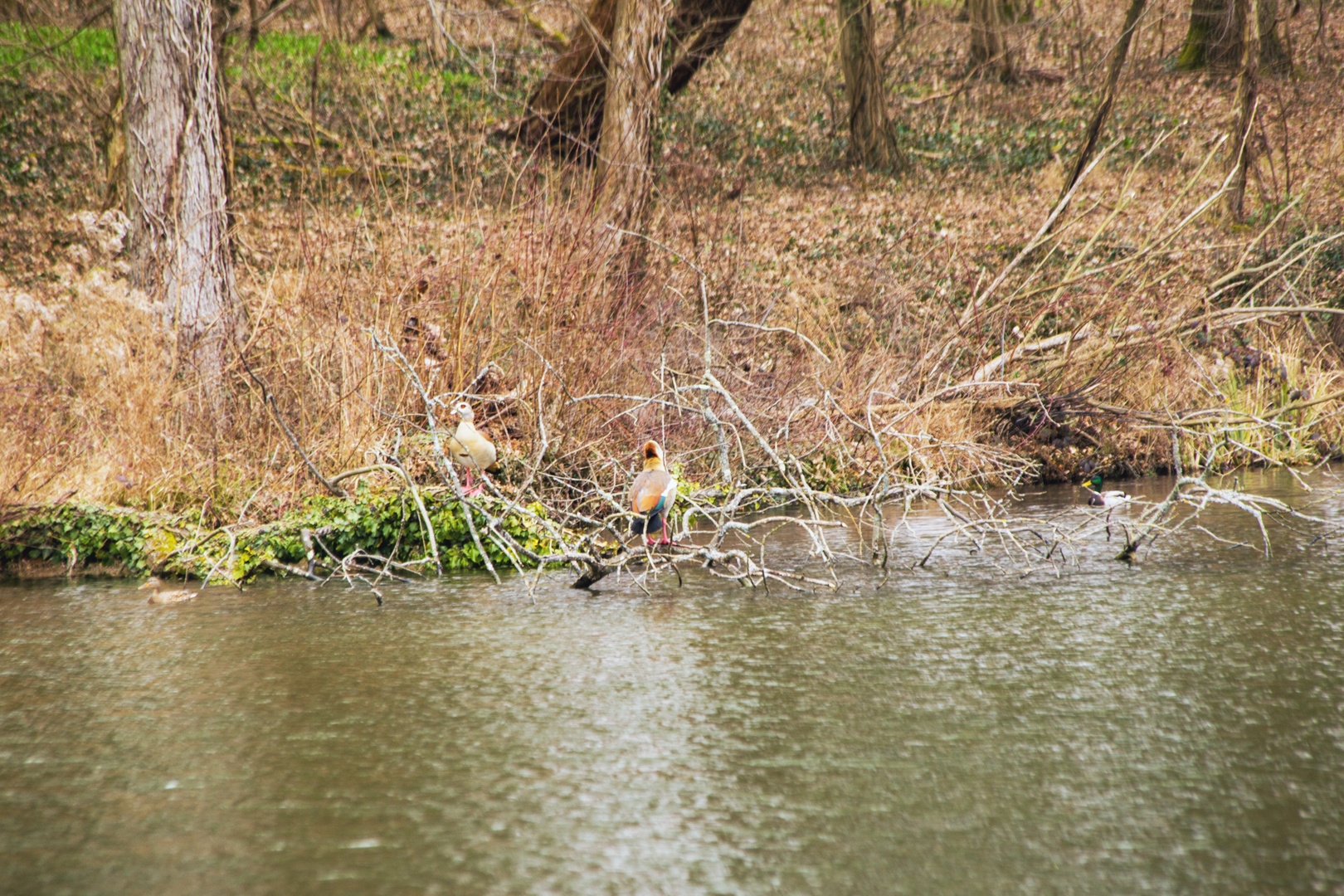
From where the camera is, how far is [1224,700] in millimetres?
4480

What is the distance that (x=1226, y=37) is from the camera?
14.5 m

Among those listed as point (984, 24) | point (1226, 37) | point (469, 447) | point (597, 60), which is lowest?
point (469, 447)

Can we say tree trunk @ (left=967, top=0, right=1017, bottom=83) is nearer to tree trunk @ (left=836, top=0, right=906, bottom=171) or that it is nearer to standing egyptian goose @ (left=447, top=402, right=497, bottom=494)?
tree trunk @ (left=836, top=0, right=906, bottom=171)

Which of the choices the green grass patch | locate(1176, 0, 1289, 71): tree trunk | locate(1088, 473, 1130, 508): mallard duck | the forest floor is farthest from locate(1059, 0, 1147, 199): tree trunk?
the green grass patch

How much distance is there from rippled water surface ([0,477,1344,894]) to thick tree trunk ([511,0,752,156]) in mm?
11427

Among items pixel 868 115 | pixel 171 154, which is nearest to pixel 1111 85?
pixel 171 154

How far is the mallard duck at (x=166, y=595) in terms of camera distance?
702 cm

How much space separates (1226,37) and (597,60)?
8.02 meters

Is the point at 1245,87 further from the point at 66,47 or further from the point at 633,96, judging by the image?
the point at 66,47

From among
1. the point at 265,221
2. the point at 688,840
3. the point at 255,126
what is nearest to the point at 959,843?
the point at 688,840

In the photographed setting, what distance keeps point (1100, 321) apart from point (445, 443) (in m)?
7.68

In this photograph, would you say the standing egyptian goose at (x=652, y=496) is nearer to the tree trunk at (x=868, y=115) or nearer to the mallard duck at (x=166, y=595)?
the mallard duck at (x=166, y=595)

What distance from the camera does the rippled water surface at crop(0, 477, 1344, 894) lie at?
3.21m

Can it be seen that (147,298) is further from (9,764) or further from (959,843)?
(959,843)
